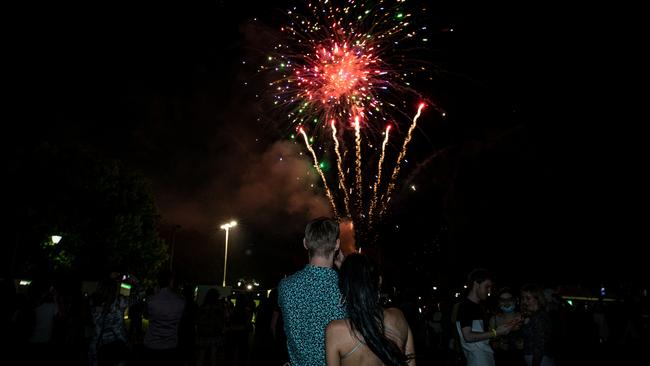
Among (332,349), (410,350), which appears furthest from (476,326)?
(332,349)

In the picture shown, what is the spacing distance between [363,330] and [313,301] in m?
0.45

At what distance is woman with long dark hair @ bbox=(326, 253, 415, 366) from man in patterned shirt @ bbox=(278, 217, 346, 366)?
15cm

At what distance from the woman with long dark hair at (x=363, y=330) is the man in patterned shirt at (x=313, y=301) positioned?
15 cm

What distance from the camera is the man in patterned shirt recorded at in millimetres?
3680

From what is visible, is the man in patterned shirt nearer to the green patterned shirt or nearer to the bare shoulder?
the green patterned shirt

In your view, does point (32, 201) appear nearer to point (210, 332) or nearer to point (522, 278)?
point (210, 332)

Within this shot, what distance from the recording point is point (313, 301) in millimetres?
3732

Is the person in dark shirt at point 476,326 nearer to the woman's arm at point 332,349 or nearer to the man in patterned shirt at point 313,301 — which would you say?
the man in patterned shirt at point 313,301

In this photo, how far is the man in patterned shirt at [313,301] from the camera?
3.68 metres

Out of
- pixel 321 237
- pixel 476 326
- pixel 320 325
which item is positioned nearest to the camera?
pixel 320 325

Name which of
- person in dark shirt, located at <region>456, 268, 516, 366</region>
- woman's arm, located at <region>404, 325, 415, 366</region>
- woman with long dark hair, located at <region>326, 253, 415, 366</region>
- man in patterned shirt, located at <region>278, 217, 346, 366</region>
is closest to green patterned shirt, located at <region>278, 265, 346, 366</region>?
man in patterned shirt, located at <region>278, 217, 346, 366</region>

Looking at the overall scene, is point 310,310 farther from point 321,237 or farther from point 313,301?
point 321,237

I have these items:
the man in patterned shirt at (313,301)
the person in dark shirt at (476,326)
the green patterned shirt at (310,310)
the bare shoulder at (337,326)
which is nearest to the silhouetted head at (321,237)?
the man in patterned shirt at (313,301)

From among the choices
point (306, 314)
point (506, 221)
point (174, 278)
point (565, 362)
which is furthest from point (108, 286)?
point (506, 221)
